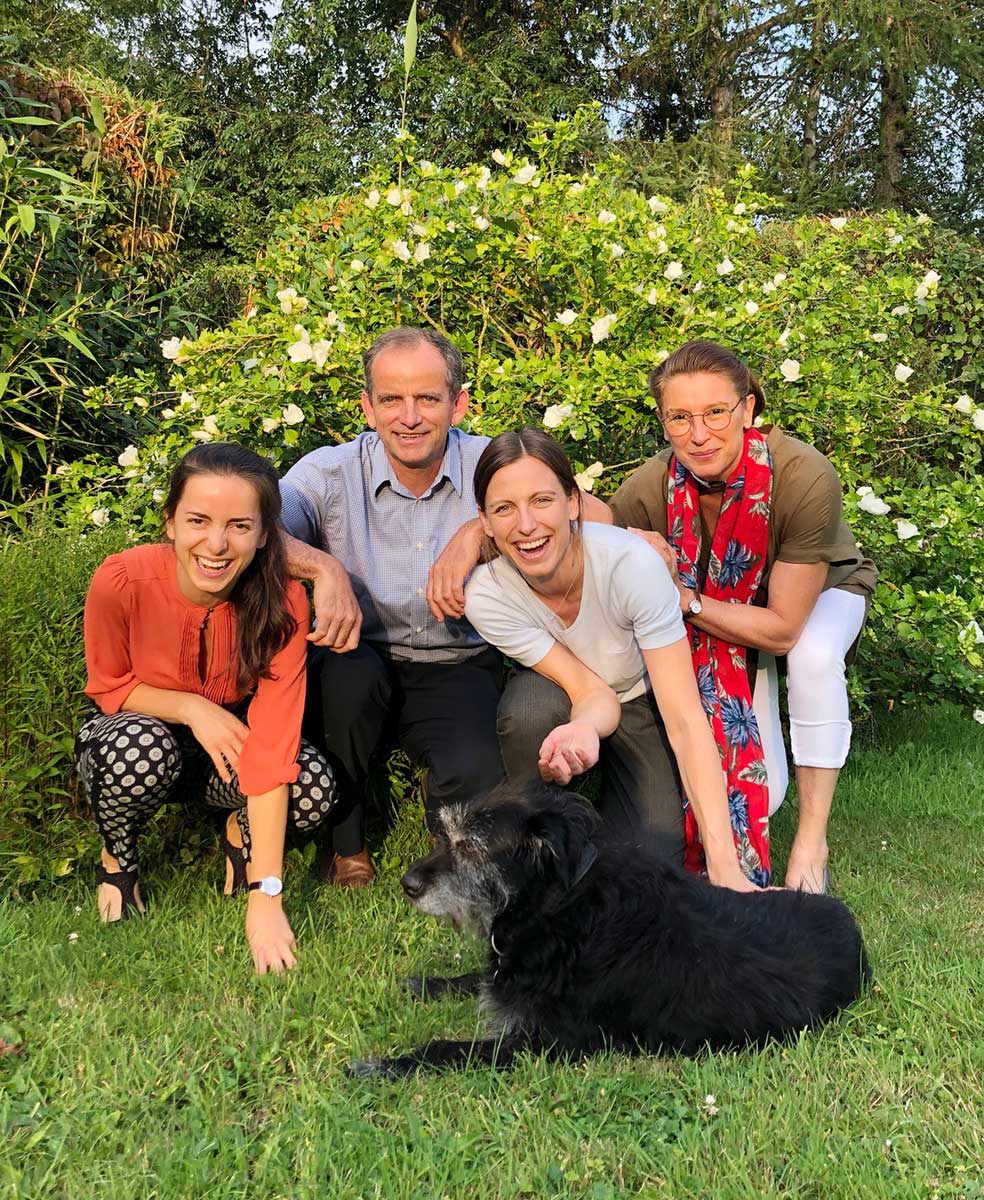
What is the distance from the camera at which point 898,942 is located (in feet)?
11.0

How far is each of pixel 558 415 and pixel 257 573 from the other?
151 centimetres

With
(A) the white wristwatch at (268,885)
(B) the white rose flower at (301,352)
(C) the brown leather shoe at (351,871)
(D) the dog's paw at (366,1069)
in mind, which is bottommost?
(C) the brown leather shoe at (351,871)

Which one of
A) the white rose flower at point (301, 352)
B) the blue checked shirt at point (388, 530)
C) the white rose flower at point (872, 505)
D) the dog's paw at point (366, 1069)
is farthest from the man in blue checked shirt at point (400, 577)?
the white rose flower at point (872, 505)

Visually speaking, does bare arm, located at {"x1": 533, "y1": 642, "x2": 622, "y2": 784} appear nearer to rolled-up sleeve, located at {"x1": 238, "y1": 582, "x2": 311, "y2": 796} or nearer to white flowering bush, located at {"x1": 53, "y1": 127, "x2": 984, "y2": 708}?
rolled-up sleeve, located at {"x1": 238, "y1": 582, "x2": 311, "y2": 796}

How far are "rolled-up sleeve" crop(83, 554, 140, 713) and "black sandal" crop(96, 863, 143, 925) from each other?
1.82 feet

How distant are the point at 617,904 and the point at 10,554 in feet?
8.26

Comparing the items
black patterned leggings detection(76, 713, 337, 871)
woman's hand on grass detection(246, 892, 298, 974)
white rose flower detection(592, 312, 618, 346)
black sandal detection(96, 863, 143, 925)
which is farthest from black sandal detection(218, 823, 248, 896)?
white rose flower detection(592, 312, 618, 346)

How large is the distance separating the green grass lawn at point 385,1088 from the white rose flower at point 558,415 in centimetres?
202

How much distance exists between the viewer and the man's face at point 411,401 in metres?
3.82

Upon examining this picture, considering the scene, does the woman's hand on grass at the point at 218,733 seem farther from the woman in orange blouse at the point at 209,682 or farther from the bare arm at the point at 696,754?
the bare arm at the point at 696,754

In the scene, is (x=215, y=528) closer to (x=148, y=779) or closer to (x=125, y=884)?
(x=148, y=779)

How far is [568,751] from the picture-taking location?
327cm

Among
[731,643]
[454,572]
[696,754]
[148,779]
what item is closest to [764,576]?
[731,643]

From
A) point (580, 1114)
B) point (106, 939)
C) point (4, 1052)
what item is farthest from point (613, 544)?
point (4, 1052)
